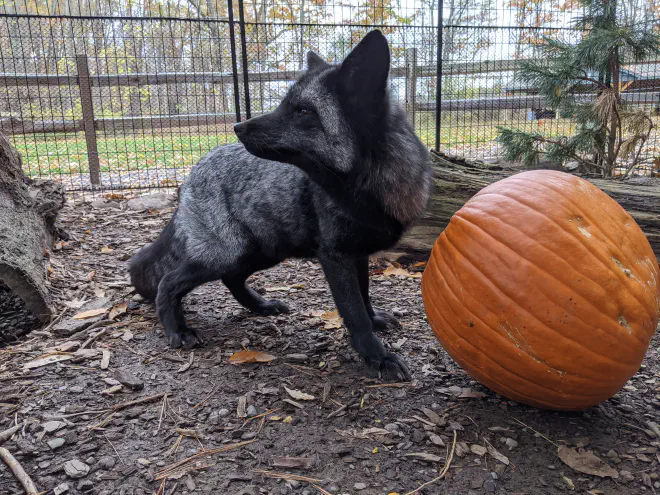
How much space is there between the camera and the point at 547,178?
2.22 metres

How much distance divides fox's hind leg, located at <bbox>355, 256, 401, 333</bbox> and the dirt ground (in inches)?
3.3

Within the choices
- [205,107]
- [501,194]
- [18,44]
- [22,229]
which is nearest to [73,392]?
[22,229]

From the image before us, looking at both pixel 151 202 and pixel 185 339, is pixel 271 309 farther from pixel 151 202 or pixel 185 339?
pixel 151 202

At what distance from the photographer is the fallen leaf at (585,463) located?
6.06 feet

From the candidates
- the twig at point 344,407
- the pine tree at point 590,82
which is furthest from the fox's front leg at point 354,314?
the pine tree at point 590,82

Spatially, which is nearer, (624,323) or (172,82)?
(624,323)

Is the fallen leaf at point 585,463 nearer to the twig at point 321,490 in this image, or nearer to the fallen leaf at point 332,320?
the twig at point 321,490

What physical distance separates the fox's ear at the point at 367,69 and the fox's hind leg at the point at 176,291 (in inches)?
55.8

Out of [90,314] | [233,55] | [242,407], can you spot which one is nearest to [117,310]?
[90,314]

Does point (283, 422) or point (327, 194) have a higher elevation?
point (327, 194)

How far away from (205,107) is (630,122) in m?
5.78

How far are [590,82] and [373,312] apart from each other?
16.3 ft

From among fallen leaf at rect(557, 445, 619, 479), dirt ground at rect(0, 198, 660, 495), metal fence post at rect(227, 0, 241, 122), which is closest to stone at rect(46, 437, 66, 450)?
dirt ground at rect(0, 198, 660, 495)

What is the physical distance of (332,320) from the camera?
134 inches
